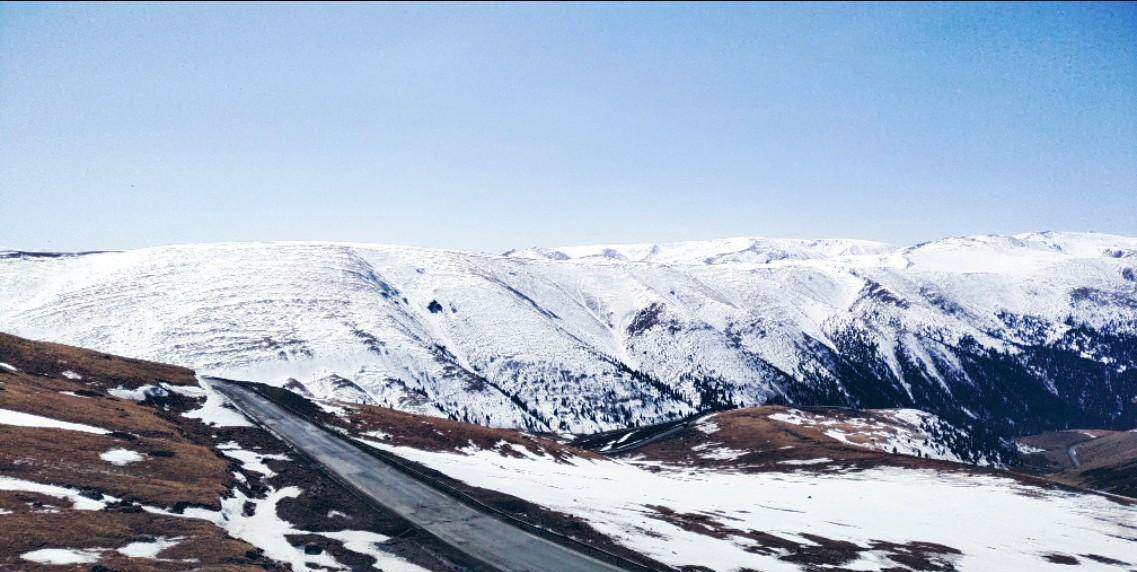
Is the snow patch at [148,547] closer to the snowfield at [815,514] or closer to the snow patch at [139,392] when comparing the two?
the snowfield at [815,514]

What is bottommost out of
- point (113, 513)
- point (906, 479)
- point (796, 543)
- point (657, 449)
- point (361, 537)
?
point (657, 449)

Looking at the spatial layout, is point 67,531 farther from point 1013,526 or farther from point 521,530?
point 1013,526

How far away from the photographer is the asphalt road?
35125 mm

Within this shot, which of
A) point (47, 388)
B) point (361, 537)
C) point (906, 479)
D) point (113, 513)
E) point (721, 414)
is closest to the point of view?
point (113, 513)

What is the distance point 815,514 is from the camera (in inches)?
2569

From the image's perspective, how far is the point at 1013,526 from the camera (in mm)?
65688

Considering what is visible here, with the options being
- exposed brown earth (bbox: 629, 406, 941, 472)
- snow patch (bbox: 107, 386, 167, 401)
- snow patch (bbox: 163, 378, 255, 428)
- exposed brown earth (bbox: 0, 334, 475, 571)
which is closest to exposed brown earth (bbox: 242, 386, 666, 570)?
snow patch (bbox: 163, 378, 255, 428)

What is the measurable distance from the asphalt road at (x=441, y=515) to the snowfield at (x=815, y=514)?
573 cm

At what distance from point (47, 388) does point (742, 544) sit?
6551 centimetres

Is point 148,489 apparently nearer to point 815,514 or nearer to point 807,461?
point 815,514

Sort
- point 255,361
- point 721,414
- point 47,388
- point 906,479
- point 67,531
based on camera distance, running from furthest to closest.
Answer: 1. point 721,414
2. point 255,361
3. point 906,479
4. point 47,388
5. point 67,531

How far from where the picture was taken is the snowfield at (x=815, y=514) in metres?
44.9

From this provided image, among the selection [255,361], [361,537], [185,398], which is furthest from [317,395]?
[361,537]

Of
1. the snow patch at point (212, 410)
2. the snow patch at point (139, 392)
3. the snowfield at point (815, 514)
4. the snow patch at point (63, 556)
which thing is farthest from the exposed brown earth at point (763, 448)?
the snow patch at point (63, 556)
